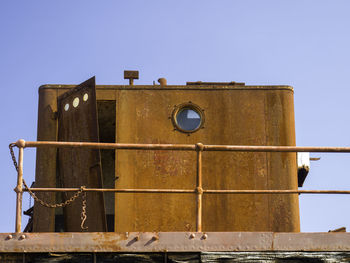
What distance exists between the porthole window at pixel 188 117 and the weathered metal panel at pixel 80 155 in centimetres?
123

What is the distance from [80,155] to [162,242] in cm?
272

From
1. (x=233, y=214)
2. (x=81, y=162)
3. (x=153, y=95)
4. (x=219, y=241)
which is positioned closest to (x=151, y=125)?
(x=153, y=95)

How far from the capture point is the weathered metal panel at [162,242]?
5.72m

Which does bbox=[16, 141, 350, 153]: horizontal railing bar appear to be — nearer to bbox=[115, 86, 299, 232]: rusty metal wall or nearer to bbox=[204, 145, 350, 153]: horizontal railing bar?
bbox=[204, 145, 350, 153]: horizontal railing bar

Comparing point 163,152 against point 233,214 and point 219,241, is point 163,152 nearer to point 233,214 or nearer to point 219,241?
point 233,214

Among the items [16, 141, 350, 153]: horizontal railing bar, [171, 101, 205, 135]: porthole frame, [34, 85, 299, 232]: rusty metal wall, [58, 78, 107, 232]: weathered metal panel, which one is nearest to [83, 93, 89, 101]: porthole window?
[58, 78, 107, 232]: weathered metal panel

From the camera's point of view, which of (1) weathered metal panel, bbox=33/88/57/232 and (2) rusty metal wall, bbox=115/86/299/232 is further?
(1) weathered metal panel, bbox=33/88/57/232

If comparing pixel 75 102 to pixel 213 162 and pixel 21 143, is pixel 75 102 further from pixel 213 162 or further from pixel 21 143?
pixel 21 143

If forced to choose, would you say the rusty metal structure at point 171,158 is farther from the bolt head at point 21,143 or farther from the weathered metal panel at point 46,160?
the bolt head at point 21,143

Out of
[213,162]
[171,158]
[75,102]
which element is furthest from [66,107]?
[213,162]

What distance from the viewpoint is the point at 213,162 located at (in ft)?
27.2

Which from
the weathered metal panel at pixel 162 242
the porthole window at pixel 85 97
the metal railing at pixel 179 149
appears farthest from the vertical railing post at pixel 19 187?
the porthole window at pixel 85 97

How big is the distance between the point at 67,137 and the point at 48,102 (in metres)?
0.65

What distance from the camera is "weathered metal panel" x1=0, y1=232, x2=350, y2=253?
5.72m
